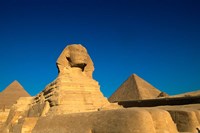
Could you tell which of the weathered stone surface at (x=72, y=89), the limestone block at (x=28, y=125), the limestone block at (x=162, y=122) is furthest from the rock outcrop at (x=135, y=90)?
the limestone block at (x=162, y=122)

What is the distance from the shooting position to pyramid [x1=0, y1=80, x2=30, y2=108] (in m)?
31.0

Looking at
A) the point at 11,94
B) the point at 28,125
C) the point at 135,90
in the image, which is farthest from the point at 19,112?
the point at 11,94

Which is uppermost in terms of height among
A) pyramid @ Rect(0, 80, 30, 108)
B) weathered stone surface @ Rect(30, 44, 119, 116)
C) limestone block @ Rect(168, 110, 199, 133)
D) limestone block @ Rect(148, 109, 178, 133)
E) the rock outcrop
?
pyramid @ Rect(0, 80, 30, 108)

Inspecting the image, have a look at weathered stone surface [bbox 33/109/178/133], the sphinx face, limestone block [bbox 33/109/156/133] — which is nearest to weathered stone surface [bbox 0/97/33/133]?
the sphinx face

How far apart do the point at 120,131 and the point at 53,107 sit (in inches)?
187

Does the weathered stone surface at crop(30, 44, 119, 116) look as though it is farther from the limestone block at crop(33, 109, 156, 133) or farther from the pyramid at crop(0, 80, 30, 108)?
the pyramid at crop(0, 80, 30, 108)

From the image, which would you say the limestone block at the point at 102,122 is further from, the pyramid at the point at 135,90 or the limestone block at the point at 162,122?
the pyramid at the point at 135,90

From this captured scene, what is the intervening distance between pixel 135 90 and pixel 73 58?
13172mm

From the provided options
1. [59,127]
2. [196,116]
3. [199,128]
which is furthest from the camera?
[59,127]

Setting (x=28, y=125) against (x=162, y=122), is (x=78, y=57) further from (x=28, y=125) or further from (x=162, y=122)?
(x=162, y=122)

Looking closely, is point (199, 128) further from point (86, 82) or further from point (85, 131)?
point (86, 82)

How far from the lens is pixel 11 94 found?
31328 millimetres

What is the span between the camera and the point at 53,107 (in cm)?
1064

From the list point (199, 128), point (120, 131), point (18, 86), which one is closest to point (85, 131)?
point (120, 131)
